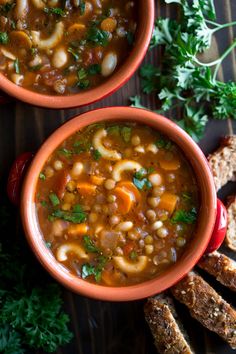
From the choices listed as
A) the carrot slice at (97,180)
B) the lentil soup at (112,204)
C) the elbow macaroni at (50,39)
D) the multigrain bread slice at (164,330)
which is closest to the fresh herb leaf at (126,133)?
the lentil soup at (112,204)

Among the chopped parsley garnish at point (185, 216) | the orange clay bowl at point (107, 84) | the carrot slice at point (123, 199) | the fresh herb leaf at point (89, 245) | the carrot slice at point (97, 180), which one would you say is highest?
the orange clay bowl at point (107, 84)

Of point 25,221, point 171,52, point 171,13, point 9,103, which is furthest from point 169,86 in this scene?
point 25,221

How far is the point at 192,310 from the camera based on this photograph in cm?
323

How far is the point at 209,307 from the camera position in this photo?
10.5 feet

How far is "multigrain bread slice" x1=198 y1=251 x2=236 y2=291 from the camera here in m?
3.20

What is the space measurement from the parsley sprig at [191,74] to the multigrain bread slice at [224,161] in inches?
5.5

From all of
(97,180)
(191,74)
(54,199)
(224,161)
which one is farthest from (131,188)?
(191,74)

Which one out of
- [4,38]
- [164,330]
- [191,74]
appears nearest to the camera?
[4,38]

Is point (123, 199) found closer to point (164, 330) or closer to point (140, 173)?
point (140, 173)

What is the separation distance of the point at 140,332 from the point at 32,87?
5.01 feet

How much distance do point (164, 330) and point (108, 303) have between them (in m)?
0.37

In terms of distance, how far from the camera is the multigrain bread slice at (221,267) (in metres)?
3.20

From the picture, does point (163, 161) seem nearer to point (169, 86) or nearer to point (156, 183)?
point (156, 183)

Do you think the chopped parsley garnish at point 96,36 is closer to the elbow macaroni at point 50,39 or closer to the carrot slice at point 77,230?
the elbow macaroni at point 50,39
